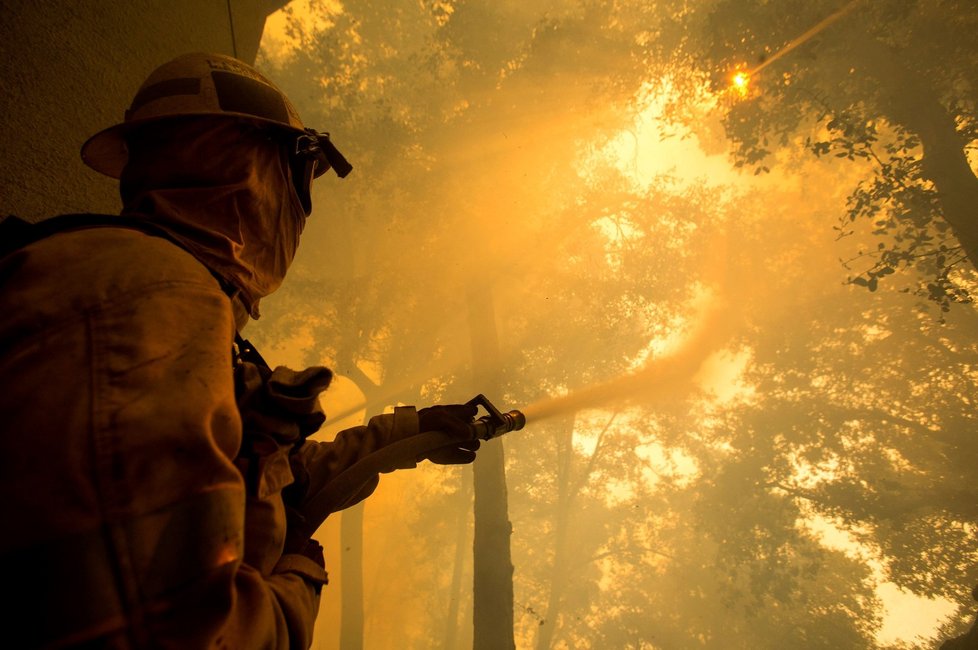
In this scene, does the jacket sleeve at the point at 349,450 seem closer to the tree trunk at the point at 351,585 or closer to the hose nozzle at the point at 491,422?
the hose nozzle at the point at 491,422

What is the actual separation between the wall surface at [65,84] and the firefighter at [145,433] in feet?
4.61

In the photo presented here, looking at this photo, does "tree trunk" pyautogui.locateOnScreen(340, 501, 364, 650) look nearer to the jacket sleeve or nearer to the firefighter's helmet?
the jacket sleeve

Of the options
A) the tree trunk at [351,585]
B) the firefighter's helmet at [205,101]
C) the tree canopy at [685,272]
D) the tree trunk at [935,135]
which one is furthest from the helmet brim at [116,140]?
the tree trunk at [351,585]

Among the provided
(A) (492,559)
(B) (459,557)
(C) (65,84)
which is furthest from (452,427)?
(B) (459,557)

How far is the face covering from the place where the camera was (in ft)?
4.31

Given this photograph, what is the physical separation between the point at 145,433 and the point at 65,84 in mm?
3010

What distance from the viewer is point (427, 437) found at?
7.93 feet

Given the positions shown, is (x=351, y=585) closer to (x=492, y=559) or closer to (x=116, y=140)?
(x=492, y=559)

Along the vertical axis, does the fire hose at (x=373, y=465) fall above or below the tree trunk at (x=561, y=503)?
below

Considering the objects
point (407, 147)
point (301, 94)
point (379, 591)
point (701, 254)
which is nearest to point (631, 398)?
point (701, 254)

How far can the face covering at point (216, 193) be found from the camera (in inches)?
51.7

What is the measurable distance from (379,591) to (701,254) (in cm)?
2946

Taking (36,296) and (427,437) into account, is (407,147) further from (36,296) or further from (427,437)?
(36,296)

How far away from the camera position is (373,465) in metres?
2.14
